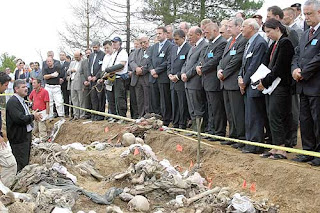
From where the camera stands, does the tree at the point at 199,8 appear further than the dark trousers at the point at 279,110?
Yes

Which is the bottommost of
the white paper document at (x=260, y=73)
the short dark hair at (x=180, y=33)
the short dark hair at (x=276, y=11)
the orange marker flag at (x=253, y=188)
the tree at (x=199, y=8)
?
the orange marker flag at (x=253, y=188)

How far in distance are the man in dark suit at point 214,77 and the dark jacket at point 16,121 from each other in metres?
3.40

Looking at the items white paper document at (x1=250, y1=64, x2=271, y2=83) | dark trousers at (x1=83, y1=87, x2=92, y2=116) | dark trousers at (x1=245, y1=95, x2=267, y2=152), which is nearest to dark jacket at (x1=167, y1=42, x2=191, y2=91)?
dark trousers at (x1=245, y1=95, x2=267, y2=152)

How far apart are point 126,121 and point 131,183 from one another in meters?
4.68

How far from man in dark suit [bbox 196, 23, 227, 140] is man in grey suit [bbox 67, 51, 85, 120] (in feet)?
19.3

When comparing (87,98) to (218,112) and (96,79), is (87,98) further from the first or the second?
(218,112)

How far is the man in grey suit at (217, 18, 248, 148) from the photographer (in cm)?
755

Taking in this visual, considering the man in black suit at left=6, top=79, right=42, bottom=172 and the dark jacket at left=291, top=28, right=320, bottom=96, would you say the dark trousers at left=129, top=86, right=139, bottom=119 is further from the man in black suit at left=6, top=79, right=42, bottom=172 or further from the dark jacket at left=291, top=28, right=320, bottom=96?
the dark jacket at left=291, top=28, right=320, bottom=96

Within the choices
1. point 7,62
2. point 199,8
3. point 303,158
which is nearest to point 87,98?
point 303,158

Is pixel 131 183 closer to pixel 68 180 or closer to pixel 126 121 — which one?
pixel 68 180

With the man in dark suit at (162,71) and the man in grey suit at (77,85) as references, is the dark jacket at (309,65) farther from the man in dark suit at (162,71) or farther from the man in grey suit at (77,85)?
the man in grey suit at (77,85)

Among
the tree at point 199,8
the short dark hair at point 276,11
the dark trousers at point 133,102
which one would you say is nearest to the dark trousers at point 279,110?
the short dark hair at point 276,11

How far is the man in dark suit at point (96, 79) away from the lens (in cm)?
1236

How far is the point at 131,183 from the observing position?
6.64 metres
